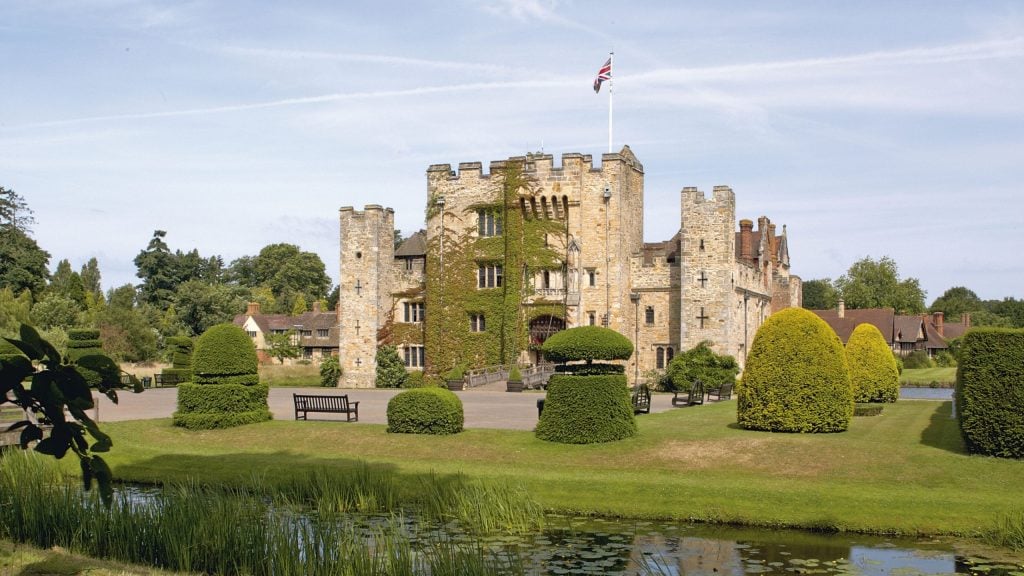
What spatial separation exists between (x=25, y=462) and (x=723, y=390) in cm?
2193

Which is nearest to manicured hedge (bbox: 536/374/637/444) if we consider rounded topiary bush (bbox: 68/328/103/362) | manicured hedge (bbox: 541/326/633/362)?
manicured hedge (bbox: 541/326/633/362)

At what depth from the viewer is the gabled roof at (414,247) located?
1938 inches

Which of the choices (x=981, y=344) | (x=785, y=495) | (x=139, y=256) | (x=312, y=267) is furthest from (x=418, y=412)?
(x=312, y=267)

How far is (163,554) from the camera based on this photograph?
37.1 feet

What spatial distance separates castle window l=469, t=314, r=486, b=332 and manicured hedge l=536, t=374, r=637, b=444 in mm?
25366

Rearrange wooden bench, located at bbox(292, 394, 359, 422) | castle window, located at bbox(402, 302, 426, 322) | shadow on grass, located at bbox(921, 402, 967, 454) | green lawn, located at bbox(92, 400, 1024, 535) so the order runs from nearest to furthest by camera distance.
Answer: green lawn, located at bbox(92, 400, 1024, 535), shadow on grass, located at bbox(921, 402, 967, 454), wooden bench, located at bbox(292, 394, 359, 422), castle window, located at bbox(402, 302, 426, 322)

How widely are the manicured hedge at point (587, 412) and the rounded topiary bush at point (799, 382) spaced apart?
296 cm

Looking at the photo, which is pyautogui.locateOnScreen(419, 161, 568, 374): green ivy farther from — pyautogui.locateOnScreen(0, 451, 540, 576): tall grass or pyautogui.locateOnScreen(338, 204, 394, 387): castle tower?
pyautogui.locateOnScreen(0, 451, 540, 576): tall grass

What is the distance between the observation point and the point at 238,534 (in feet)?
36.4

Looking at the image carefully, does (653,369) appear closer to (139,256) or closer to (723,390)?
(723,390)

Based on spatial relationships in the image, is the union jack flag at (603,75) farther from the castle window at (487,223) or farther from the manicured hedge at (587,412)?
the manicured hedge at (587,412)

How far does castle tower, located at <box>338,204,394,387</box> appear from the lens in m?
47.8

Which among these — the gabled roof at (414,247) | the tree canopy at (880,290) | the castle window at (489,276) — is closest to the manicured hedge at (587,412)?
the castle window at (489,276)

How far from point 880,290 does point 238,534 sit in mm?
96401
